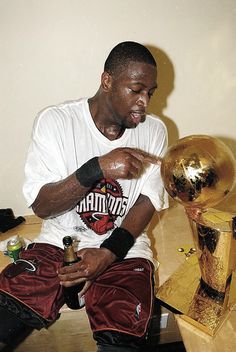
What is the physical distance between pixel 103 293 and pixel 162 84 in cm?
112

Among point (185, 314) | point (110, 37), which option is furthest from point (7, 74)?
point (185, 314)

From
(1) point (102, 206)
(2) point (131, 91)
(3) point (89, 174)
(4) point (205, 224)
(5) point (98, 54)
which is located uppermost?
(5) point (98, 54)

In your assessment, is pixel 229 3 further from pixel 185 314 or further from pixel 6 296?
pixel 6 296

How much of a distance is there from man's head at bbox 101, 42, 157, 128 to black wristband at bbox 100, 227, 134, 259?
45 centimetres

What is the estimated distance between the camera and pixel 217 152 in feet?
2.60

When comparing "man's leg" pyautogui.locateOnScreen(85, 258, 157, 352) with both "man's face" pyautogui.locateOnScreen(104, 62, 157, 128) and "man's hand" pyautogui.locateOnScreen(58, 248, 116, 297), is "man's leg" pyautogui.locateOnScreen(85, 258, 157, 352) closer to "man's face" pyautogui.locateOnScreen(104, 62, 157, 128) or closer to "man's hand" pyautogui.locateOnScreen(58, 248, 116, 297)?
"man's hand" pyautogui.locateOnScreen(58, 248, 116, 297)

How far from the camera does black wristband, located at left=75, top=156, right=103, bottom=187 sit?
0.92 meters

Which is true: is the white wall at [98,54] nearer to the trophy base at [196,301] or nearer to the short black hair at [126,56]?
the short black hair at [126,56]

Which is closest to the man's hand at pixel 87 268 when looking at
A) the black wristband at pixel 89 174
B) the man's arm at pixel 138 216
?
the man's arm at pixel 138 216

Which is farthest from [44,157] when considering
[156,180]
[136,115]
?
[156,180]

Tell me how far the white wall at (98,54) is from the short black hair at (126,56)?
46cm

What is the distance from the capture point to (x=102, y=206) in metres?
1.18

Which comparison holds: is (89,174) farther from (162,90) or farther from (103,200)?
(162,90)

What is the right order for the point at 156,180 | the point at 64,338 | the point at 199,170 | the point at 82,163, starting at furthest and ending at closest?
the point at 64,338, the point at 156,180, the point at 82,163, the point at 199,170
